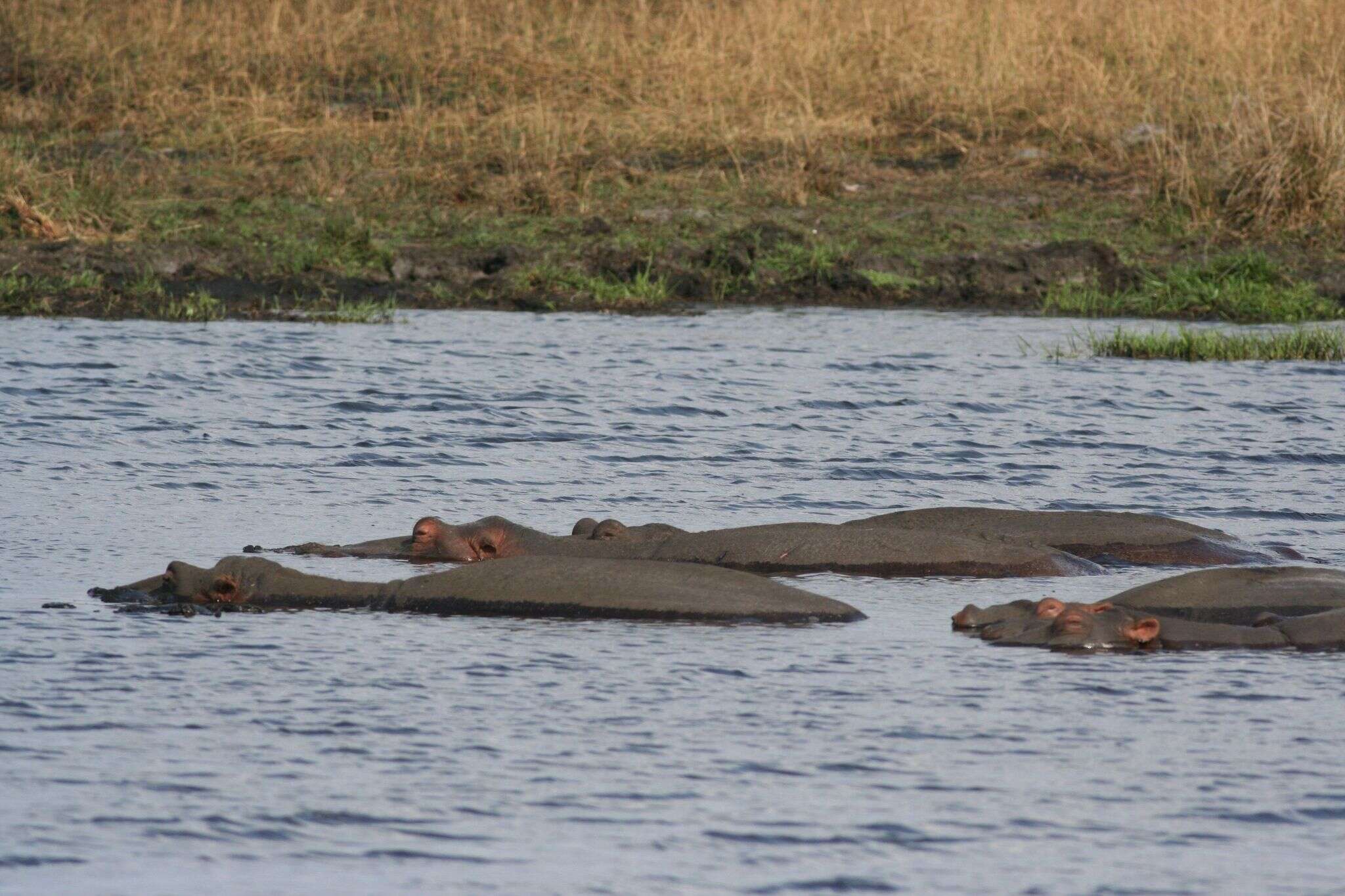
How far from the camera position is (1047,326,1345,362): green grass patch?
14.8 metres

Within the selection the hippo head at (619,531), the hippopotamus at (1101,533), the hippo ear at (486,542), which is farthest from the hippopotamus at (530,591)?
the hippopotamus at (1101,533)

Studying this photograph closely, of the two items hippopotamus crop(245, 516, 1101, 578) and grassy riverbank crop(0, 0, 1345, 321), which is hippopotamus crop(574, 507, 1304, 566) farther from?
grassy riverbank crop(0, 0, 1345, 321)

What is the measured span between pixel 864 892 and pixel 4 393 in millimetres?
9121

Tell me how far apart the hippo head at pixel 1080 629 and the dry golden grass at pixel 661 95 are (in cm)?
1102

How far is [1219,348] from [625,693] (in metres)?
9.25

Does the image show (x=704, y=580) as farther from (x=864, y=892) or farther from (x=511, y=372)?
(x=511, y=372)

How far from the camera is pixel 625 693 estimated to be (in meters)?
6.59

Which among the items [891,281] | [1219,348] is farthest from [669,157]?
[1219,348]

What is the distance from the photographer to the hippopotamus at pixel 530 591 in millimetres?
7578

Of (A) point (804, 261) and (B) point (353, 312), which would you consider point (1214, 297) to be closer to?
(A) point (804, 261)

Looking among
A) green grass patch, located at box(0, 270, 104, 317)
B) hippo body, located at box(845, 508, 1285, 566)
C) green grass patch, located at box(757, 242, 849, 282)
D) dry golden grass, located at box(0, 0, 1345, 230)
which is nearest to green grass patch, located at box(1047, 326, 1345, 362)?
green grass patch, located at box(757, 242, 849, 282)

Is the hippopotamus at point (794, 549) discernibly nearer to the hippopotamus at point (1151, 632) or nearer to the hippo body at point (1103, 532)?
the hippo body at point (1103, 532)

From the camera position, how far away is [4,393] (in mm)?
12789

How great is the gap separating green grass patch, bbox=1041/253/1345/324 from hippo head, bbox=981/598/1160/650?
32.0ft
